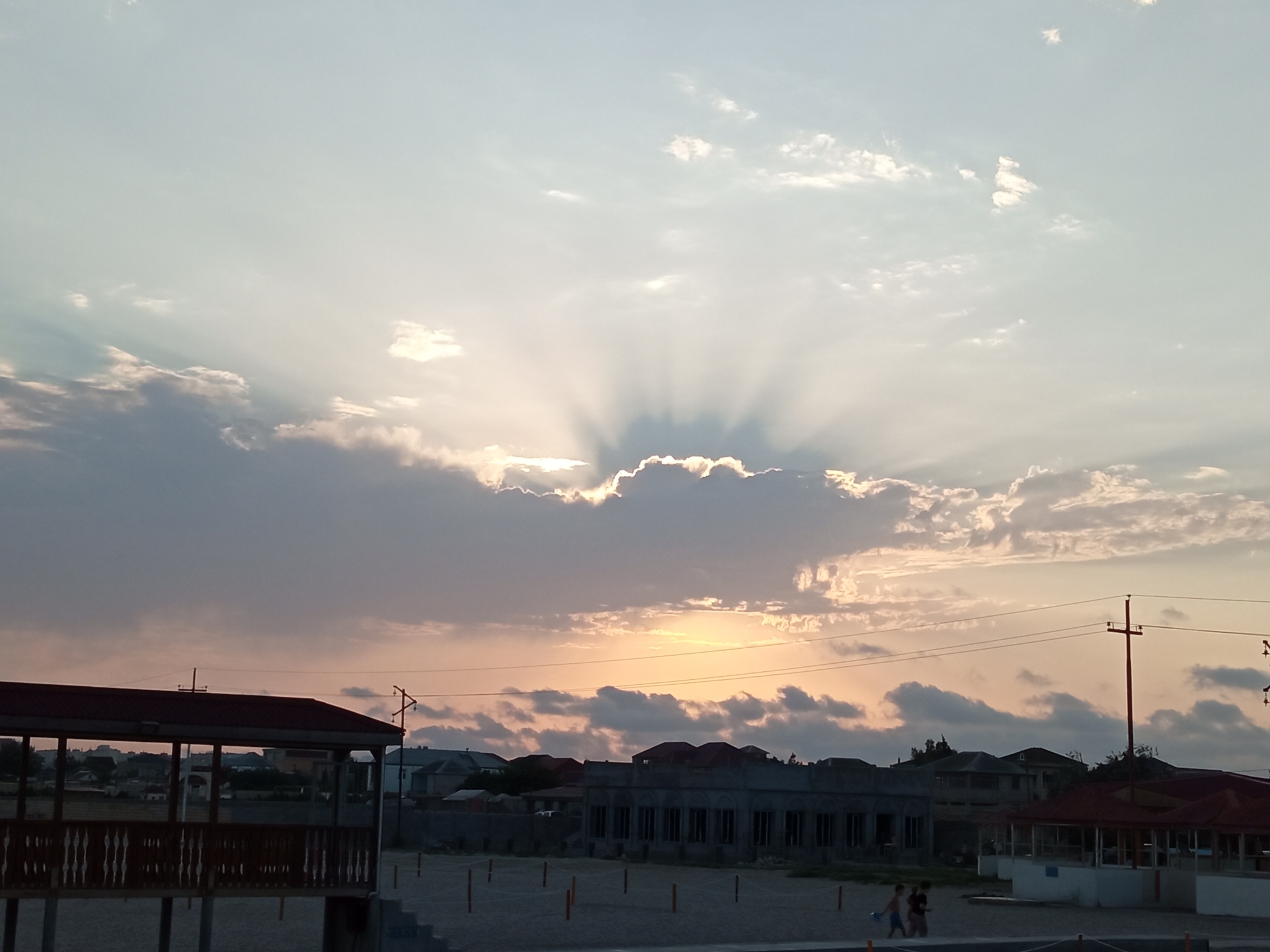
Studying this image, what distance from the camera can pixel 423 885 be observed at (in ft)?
171

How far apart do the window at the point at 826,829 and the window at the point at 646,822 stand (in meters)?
10.2

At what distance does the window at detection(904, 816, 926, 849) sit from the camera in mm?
84938

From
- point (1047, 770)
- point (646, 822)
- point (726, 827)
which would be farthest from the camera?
point (1047, 770)

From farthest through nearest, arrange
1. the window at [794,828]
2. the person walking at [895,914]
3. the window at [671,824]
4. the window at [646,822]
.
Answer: the window at [646,822], the window at [671,824], the window at [794,828], the person walking at [895,914]

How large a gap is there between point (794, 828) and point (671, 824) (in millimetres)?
7669

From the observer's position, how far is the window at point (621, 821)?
8619 cm

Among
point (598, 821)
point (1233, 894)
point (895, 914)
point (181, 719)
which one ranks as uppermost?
point (181, 719)

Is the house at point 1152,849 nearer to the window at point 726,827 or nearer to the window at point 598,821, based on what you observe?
the window at point 726,827

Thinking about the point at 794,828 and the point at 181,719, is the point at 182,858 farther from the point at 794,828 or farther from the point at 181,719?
the point at 794,828

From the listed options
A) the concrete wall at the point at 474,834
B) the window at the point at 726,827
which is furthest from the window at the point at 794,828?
the concrete wall at the point at 474,834

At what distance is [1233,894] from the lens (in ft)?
142

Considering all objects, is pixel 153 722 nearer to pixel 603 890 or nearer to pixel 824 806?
pixel 603 890

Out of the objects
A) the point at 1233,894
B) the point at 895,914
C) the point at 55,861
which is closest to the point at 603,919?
the point at 895,914

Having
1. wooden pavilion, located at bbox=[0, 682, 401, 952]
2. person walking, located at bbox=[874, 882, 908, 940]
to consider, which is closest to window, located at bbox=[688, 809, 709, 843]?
person walking, located at bbox=[874, 882, 908, 940]
